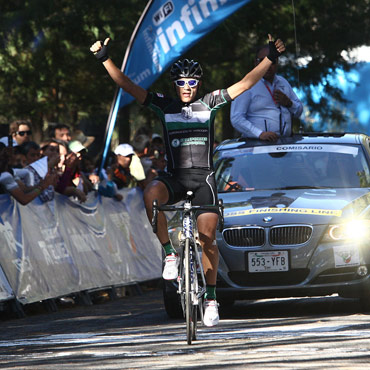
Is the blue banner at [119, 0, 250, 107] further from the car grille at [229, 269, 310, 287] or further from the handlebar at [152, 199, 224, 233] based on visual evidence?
the handlebar at [152, 199, 224, 233]

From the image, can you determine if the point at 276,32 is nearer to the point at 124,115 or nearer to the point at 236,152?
the point at 124,115

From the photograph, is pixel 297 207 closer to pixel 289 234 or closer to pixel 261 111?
pixel 289 234

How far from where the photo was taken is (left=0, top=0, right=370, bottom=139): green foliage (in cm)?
2502

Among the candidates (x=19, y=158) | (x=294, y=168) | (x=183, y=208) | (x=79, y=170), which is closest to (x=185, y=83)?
(x=183, y=208)

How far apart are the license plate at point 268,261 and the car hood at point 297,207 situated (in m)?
0.30

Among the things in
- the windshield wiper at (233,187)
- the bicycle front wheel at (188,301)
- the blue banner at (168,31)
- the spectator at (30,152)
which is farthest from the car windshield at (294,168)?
the blue banner at (168,31)

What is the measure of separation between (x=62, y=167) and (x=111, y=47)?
1030 centimetres

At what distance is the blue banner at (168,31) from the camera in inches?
707

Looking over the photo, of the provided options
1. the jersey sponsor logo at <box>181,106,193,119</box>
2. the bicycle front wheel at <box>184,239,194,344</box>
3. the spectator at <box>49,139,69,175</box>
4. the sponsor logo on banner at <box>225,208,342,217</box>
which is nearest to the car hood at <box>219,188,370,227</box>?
the sponsor logo on banner at <box>225,208,342,217</box>

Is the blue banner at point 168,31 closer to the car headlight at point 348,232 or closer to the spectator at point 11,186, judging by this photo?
the spectator at point 11,186

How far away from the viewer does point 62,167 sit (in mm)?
15688

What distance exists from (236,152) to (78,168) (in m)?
3.58

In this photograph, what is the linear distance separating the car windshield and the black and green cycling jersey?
7.99ft

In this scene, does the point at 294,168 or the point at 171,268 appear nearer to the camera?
the point at 171,268
